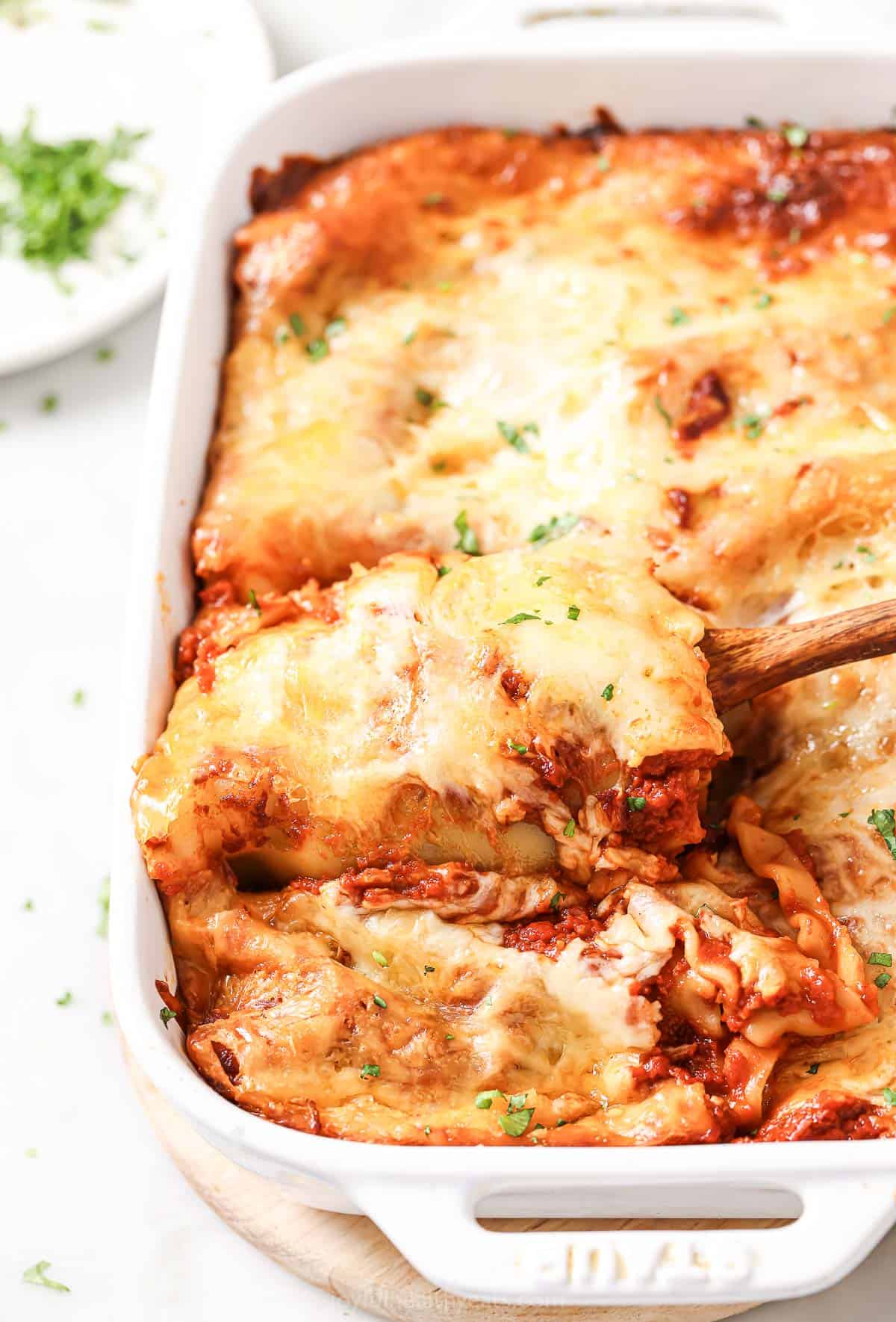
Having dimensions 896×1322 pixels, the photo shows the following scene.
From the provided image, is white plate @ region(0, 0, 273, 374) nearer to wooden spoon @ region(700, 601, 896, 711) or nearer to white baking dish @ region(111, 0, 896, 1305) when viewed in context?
white baking dish @ region(111, 0, 896, 1305)

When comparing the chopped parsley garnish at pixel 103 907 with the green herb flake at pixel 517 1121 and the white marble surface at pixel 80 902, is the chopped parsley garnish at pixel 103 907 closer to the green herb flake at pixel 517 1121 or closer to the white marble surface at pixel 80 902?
the white marble surface at pixel 80 902

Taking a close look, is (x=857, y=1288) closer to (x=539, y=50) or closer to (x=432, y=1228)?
(x=432, y=1228)

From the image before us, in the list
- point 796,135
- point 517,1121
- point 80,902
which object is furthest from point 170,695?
point 796,135

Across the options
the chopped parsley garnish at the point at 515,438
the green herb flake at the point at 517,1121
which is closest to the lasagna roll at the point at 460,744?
the green herb flake at the point at 517,1121

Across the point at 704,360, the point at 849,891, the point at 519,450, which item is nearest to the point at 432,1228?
the point at 849,891

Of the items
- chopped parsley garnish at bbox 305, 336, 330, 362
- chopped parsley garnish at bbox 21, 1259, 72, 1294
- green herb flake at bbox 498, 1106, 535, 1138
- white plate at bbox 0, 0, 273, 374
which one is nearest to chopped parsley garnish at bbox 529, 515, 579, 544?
chopped parsley garnish at bbox 305, 336, 330, 362

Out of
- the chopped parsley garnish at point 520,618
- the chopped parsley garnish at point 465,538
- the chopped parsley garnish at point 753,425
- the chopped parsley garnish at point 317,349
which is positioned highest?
the chopped parsley garnish at point 317,349

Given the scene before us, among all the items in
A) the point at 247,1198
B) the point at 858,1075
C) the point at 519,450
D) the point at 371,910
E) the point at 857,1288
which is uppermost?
the point at 519,450

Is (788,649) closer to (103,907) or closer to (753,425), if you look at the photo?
(753,425)

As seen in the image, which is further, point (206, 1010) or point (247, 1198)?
point (247, 1198)
